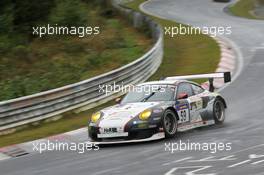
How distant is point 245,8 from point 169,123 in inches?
1532

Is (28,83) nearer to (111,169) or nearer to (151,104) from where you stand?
(151,104)

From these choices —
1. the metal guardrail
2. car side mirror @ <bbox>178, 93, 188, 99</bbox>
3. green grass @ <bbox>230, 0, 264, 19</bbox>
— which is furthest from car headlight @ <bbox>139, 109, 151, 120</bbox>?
green grass @ <bbox>230, 0, 264, 19</bbox>

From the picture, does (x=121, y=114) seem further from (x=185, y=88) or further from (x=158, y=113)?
(x=185, y=88)

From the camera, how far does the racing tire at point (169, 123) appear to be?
12.6 m

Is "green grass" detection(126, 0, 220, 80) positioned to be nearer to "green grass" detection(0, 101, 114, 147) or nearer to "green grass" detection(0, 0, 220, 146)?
"green grass" detection(0, 0, 220, 146)

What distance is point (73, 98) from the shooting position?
17.8 meters

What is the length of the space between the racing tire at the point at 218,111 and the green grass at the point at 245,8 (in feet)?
98.6

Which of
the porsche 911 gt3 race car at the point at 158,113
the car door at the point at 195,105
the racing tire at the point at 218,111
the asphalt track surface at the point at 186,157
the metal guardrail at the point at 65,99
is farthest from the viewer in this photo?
the metal guardrail at the point at 65,99

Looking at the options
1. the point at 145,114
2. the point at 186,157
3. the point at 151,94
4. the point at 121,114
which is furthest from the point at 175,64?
the point at 186,157

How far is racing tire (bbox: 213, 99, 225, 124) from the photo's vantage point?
14703 millimetres

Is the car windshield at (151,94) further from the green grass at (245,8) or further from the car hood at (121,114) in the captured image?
the green grass at (245,8)

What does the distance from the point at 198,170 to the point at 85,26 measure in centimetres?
2007

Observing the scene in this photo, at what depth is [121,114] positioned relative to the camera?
1276 cm

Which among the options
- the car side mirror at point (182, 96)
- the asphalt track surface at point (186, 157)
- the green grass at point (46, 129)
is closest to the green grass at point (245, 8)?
the asphalt track surface at point (186, 157)
